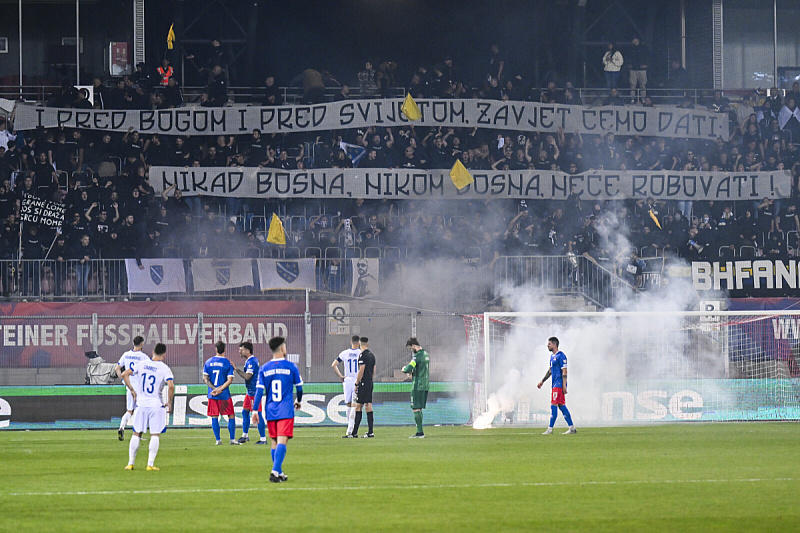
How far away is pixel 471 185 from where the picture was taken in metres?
30.8

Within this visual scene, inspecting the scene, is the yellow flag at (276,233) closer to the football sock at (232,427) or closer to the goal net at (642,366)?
the goal net at (642,366)

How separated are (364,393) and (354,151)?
11.6 metres

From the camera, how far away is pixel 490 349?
25.8 metres

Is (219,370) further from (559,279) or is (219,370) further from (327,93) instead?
(327,93)

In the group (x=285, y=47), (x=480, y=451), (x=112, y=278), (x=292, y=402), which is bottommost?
(x=480, y=451)

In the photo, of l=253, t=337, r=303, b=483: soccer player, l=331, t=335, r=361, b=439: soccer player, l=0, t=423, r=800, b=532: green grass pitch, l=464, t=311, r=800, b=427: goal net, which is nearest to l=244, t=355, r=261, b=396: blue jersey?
l=0, t=423, r=800, b=532: green grass pitch

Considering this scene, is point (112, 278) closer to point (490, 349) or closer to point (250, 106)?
point (250, 106)

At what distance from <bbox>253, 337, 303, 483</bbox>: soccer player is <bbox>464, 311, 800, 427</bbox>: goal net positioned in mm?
10831

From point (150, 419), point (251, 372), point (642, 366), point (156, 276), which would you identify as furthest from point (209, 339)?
point (150, 419)

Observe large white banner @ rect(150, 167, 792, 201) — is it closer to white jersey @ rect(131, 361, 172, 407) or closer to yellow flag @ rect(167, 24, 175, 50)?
yellow flag @ rect(167, 24, 175, 50)

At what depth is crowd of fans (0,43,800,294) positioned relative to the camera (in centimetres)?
2845

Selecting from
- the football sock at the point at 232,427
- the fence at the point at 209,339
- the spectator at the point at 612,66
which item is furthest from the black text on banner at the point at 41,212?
the spectator at the point at 612,66

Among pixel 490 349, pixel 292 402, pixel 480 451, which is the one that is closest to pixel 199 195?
pixel 490 349

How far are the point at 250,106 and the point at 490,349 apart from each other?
1102 centimetres
